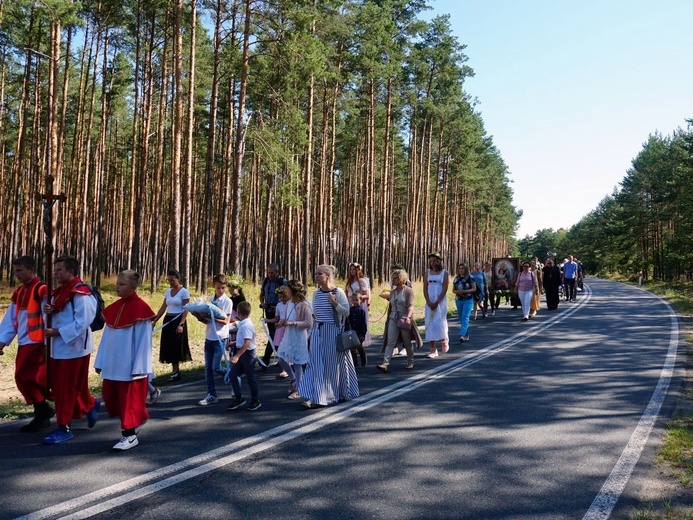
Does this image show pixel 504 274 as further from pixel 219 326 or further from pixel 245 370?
pixel 245 370

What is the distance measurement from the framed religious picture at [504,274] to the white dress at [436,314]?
13.8 meters

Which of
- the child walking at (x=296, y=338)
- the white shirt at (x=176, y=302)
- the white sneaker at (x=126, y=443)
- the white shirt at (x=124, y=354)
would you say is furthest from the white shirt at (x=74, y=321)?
the white shirt at (x=176, y=302)

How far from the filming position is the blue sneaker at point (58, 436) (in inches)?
248

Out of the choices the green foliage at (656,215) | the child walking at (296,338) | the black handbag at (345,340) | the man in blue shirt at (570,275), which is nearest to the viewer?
the black handbag at (345,340)

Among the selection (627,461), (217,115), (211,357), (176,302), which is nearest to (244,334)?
(211,357)

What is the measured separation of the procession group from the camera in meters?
6.22

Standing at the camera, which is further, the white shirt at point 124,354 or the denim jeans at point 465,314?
the denim jeans at point 465,314

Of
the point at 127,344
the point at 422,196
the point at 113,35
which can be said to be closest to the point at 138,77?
the point at 113,35

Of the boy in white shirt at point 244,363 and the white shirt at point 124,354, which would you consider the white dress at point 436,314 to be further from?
the white shirt at point 124,354

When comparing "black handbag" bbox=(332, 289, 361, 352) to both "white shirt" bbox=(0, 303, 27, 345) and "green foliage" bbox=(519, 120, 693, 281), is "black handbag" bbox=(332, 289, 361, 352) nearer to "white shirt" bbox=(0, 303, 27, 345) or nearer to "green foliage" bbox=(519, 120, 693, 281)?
"white shirt" bbox=(0, 303, 27, 345)

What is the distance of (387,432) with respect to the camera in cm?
662

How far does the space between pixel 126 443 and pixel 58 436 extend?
0.92 meters

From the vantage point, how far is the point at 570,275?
96.7 feet

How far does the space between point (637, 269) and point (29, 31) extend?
7397 cm
